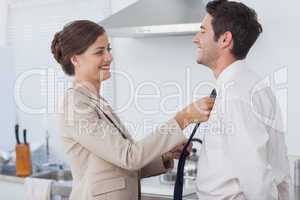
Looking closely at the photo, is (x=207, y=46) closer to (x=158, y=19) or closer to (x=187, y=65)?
(x=158, y=19)

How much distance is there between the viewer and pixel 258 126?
1418 mm

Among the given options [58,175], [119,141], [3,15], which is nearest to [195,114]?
[119,141]

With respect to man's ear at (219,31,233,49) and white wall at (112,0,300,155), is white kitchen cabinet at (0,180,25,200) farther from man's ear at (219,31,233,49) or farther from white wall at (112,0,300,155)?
man's ear at (219,31,233,49)

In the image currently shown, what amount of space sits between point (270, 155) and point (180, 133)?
1.04 feet

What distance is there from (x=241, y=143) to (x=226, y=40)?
1.25 ft

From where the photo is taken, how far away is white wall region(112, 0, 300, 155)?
2.57 meters

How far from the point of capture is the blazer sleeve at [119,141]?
1.47m

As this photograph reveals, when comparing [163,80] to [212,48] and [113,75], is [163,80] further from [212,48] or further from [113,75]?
[212,48]

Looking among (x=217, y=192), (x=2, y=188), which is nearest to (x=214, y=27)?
(x=217, y=192)

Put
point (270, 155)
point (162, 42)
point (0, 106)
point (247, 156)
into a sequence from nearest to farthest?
1. point (247, 156)
2. point (270, 155)
3. point (162, 42)
4. point (0, 106)

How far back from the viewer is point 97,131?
149cm

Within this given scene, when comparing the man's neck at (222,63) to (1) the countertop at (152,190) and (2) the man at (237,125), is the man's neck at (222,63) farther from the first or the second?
(1) the countertop at (152,190)

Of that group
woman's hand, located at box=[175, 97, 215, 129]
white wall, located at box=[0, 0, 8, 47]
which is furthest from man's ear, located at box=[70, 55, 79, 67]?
white wall, located at box=[0, 0, 8, 47]

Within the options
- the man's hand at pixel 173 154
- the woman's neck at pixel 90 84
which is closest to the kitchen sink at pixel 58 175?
the man's hand at pixel 173 154
